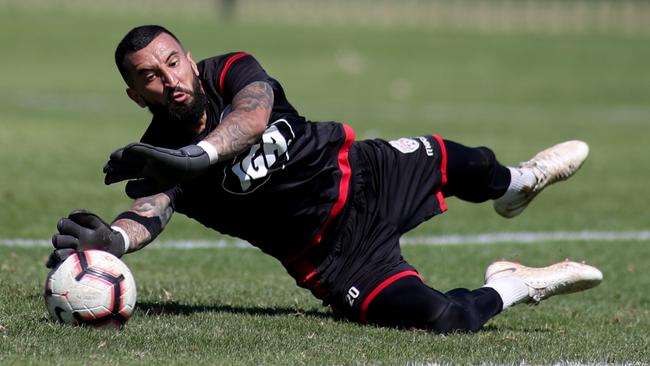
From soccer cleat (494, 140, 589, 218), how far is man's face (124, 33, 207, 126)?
2476mm

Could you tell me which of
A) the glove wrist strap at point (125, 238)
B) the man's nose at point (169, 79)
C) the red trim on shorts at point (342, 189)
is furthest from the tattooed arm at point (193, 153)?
the red trim on shorts at point (342, 189)

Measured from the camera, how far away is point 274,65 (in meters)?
34.8

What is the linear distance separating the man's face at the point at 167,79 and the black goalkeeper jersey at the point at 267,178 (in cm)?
16

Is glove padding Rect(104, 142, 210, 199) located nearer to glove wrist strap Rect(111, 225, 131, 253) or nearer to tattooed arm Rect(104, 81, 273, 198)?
tattooed arm Rect(104, 81, 273, 198)

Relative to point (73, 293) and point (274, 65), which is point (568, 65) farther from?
point (73, 293)

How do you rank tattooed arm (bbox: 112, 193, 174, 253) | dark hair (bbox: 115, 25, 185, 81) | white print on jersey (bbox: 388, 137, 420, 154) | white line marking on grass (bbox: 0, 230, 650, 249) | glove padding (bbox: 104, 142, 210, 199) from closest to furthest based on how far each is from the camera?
glove padding (bbox: 104, 142, 210, 199) → dark hair (bbox: 115, 25, 185, 81) → tattooed arm (bbox: 112, 193, 174, 253) → white print on jersey (bbox: 388, 137, 420, 154) → white line marking on grass (bbox: 0, 230, 650, 249)

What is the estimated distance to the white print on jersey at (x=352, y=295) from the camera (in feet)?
21.3

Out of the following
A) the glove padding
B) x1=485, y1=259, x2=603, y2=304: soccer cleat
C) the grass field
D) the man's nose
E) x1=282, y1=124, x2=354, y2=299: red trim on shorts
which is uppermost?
the man's nose

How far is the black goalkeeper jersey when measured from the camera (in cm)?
625

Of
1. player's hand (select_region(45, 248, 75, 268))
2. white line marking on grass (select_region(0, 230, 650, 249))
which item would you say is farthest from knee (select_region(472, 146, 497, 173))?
white line marking on grass (select_region(0, 230, 650, 249))

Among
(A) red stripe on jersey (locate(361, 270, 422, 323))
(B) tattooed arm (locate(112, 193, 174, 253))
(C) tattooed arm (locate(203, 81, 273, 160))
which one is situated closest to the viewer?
(C) tattooed arm (locate(203, 81, 273, 160))

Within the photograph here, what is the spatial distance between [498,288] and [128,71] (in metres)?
2.56

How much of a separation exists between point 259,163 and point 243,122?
1.17ft

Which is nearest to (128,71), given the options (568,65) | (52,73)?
(52,73)
